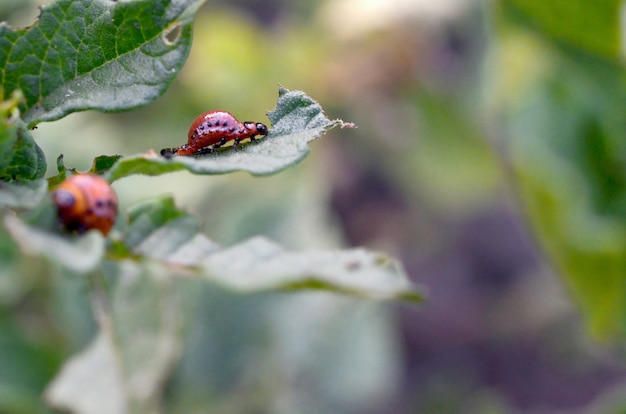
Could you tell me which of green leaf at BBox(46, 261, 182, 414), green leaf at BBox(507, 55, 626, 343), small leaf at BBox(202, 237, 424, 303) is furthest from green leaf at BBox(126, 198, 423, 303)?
green leaf at BBox(507, 55, 626, 343)

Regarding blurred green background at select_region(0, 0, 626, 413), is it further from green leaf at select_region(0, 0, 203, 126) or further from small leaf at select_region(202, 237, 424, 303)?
small leaf at select_region(202, 237, 424, 303)

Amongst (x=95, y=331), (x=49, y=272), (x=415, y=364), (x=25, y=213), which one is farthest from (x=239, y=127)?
(x=415, y=364)

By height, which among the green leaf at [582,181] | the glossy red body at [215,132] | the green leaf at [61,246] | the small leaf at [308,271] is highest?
the green leaf at [582,181]

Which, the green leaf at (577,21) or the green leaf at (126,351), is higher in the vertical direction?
the green leaf at (577,21)

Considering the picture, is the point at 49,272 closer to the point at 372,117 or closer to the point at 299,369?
the point at 299,369

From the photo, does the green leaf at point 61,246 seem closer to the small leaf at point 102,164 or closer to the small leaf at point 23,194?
the small leaf at point 23,194

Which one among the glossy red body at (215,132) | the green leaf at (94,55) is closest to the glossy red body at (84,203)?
the green leaf at (94,55)
